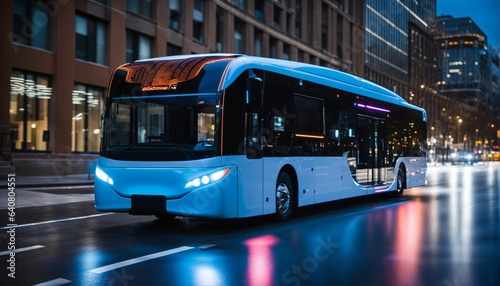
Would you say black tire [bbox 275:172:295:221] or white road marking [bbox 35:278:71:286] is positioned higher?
black tire [bbox 275:172:295:221]

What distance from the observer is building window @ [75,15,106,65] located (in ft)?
106

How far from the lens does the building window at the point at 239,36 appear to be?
159 feet

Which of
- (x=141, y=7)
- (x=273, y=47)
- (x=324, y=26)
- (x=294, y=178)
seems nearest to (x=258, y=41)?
(x=273, y=47)

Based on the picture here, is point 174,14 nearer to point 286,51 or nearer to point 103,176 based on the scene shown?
point 286,51

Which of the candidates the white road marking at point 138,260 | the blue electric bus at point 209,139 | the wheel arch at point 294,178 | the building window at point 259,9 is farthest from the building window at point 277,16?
the white road marking at point 138,260

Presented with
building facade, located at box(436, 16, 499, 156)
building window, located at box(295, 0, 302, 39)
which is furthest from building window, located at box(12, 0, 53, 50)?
building facade, located at box(436, 16, 499, 156)

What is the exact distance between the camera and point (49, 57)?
98.4 ft

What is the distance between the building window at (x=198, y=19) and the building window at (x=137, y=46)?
6.26 meters

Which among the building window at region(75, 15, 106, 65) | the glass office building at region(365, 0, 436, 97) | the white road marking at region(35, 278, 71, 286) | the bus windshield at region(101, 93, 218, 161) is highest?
the glass office building at region(365, 0, 436, 97)

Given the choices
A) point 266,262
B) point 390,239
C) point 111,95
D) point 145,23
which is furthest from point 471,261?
point 145,23

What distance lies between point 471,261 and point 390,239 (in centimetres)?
193

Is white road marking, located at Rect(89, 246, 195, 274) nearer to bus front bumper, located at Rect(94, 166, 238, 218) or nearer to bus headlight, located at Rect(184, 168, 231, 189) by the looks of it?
bus front bumper, located at Rect(94, 166, 238, 218)

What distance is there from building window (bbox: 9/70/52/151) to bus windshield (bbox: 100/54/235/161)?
66.4 ft

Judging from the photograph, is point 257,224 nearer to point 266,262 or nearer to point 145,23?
point 266,262
